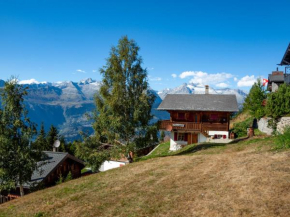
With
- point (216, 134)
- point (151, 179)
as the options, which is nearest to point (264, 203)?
point (151, 179)

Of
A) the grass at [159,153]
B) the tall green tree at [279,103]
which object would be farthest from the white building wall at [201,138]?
the tall green tree at [279,103]

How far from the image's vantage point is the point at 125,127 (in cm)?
2491

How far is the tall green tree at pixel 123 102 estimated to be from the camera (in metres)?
24.8

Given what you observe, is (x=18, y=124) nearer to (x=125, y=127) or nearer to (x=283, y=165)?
(x=125, y=127)

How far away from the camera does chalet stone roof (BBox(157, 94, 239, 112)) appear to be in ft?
115

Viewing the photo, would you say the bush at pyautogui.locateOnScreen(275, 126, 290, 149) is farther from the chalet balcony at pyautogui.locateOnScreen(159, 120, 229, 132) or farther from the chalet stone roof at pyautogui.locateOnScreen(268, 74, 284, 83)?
the chalet stone roof at pyautogui.locateOnScreen(268, 74, 284, 83)

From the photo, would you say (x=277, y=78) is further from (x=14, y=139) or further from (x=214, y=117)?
(x=14, y=139)

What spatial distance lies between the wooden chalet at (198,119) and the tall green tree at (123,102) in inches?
341

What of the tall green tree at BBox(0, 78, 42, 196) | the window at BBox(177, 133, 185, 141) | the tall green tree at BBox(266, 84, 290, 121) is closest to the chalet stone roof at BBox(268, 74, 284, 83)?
the tall green tree at BBox(266, 84, 290, 121)

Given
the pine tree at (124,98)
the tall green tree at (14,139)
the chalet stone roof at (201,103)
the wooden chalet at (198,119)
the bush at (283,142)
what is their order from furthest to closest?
the chalet stone roof at (201,103) < the wooden chalet at (198,119) < the pine tree at (124,98) < the tall green tree at (14,139) < the bush at (283,142)

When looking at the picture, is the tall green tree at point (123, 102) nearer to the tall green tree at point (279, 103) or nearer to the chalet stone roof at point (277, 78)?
the tall green tree at point (279, 103)

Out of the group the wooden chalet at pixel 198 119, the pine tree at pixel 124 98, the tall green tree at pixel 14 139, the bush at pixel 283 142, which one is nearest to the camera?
the bush at pixel 283 142

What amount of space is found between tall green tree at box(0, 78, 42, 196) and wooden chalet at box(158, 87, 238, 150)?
18009 millimetres

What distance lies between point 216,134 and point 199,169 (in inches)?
787
